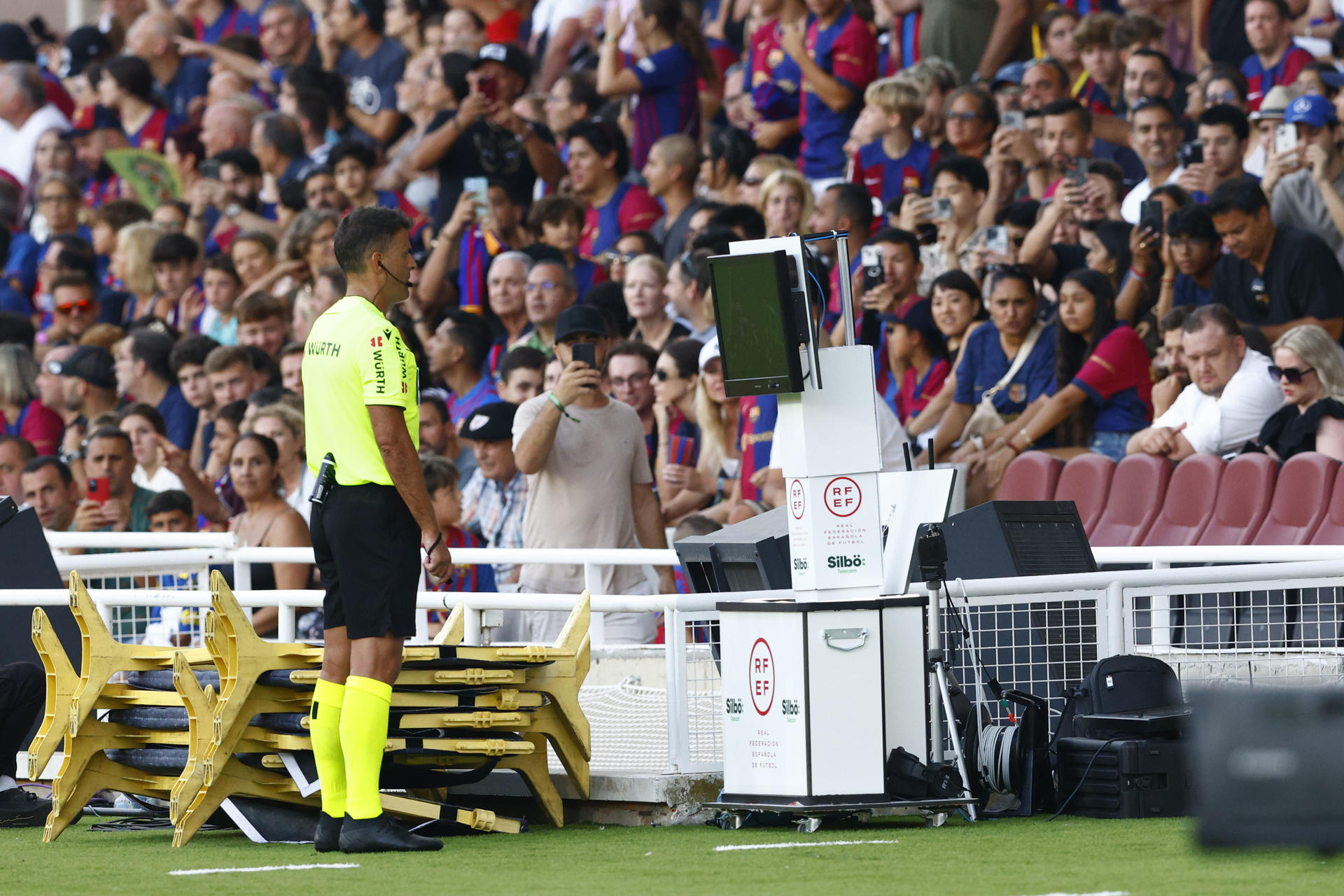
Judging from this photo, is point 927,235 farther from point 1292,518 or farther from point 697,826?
point 697,826

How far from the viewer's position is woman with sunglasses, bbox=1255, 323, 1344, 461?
930cm

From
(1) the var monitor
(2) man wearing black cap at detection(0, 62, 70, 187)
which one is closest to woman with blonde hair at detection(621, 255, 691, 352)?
(1) the var monitor

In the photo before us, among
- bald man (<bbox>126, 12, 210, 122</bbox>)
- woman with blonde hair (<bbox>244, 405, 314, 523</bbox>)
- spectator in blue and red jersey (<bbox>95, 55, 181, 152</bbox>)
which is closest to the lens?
woman with blonde hair (<bbox>244, 405, 314, 523</bbox>)

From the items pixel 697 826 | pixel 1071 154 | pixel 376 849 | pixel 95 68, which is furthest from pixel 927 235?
pixel 95 68

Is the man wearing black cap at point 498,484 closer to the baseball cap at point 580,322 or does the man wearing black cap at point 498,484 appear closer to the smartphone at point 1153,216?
the baseball cap at point 580,322

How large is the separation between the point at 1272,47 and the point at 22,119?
12604mm

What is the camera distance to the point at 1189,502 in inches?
383

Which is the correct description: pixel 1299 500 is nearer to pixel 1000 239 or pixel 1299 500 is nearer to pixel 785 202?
pixel 1000 239

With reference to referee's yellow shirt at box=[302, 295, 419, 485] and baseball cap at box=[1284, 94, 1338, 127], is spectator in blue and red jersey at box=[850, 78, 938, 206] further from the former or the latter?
referee's yellow shirt at box=[302, 295, 419, 485]

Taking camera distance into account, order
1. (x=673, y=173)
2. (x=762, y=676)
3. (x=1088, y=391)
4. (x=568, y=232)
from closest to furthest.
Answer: (x=762, y=676), (x=1088, y=391), (x=568, y=232), (x=673, y=173)

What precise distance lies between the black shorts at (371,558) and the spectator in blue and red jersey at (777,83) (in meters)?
8.49

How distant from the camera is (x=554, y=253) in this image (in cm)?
1291

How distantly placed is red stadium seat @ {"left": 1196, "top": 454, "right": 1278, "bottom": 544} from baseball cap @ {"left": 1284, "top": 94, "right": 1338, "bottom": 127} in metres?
2.38

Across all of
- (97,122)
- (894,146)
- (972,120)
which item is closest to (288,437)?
(894,146)
